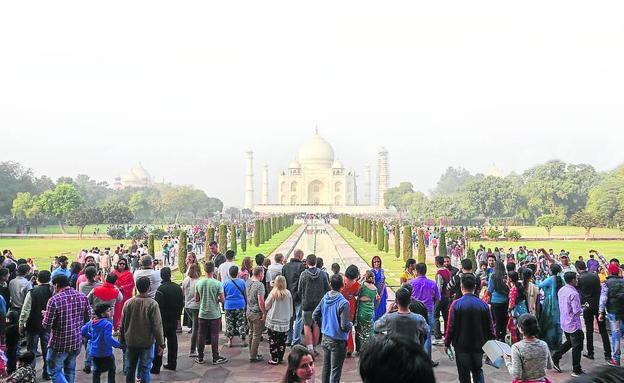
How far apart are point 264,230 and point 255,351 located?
822 inches

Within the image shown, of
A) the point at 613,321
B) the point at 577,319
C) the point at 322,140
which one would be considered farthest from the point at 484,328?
the point at 322,140

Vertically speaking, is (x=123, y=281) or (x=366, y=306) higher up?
(x=123, y=281)

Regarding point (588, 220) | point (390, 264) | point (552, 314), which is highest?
point (588, 220)

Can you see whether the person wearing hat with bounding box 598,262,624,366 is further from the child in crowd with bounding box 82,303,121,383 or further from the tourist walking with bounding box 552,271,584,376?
the child in crowd with bounding box 82,303,121,383

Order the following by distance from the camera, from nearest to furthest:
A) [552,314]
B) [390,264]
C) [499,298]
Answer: [552,314] → [499,298] → [390,264]

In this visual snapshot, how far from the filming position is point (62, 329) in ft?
15.0

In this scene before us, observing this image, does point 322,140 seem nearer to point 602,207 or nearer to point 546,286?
point 602,207

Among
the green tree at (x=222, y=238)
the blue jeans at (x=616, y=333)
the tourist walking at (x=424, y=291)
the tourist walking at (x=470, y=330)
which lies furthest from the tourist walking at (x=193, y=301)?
the green tree at (x=222, y=238)

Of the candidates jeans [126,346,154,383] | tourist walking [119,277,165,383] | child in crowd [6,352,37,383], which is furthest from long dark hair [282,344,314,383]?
jeans [126,346,154,383]

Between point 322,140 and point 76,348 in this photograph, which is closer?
point 76,348

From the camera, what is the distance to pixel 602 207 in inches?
1219

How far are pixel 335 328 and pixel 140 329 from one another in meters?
1.75

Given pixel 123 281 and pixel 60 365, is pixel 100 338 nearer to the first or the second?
pixel 60 365

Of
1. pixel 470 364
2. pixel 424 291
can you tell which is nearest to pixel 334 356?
pixel 470 364
